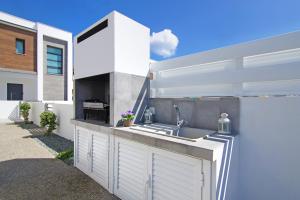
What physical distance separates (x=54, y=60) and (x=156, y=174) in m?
12.8

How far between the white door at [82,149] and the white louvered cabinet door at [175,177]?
169 cm

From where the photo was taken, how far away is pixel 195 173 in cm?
162

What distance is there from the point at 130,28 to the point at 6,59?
10988mm

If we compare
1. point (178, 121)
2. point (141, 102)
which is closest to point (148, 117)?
point (141, 102)

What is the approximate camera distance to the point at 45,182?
2.90 metres

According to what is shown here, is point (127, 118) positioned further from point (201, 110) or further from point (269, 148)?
point (269, 148)

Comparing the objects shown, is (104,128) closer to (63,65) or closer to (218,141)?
(218,141)

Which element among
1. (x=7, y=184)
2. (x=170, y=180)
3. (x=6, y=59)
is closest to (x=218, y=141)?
(x=170, y=180)

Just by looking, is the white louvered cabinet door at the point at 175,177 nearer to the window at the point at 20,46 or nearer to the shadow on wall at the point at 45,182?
the shadow on wall at the point at 45,182

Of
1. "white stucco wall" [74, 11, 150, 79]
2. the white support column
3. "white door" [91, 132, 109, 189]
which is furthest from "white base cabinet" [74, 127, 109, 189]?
the white support column

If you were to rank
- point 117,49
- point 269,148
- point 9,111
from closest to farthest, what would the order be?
1. point 269,148
2. point 117,49
3. point 9,111

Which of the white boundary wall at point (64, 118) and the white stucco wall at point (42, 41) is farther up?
the white stucco wall at point (42, 41)

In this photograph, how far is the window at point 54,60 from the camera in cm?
1159

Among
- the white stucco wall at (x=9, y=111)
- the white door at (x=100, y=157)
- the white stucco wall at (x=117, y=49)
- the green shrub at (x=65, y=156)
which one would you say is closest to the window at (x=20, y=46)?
the white stucco wall at (x=9, y=111)
